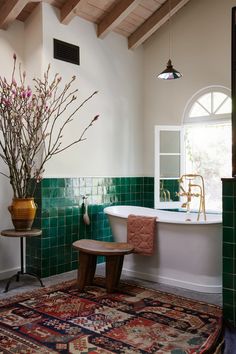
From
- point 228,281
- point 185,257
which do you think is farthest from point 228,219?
point 185,257

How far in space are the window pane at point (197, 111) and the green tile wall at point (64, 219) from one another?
1.43 meters

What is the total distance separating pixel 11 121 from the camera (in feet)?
12.3

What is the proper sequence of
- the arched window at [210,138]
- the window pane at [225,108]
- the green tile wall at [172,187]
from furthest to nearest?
the green tile wall at [172,187], the arched window at [210,138], the window pane at [225,108]

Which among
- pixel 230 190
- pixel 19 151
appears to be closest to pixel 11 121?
pixel 19 151

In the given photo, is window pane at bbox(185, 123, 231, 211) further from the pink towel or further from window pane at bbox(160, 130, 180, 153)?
the pink towel

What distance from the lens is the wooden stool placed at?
135 inches

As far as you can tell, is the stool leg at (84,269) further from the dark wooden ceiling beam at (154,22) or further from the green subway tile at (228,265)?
the dark wooden ceiling beam at (154,22)

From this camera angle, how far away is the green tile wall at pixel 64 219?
157 inches

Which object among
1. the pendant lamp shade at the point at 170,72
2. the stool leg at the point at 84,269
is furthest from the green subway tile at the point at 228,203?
the pendant lamp shade at the point at 170,72

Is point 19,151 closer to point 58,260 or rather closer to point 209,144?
point 58,260

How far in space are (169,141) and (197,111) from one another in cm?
58

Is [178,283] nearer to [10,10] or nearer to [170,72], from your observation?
[170,72]

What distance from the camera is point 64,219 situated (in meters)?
4.21

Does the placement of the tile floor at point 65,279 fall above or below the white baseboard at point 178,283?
below
